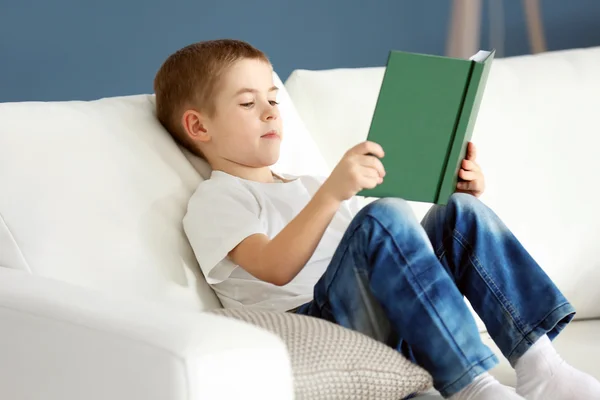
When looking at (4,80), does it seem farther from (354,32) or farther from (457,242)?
(457,242)

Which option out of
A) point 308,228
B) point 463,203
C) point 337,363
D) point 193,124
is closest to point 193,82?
point 193,124

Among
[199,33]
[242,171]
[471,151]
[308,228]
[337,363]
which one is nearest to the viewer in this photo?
[337,363]

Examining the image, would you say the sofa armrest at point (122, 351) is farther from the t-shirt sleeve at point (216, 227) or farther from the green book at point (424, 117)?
the green book at point (424, 117)

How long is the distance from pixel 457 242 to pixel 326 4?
1313mm

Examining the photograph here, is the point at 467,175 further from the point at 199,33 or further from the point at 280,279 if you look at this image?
the point at 199,33

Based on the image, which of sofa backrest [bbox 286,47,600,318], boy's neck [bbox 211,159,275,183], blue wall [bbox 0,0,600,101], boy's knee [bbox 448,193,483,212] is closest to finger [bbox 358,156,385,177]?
boy's knee [bbox 448,193,483,212]

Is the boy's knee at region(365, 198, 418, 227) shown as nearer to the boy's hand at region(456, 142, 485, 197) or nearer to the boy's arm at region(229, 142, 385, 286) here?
the boy's arm at region(229, 142, 385, 286)

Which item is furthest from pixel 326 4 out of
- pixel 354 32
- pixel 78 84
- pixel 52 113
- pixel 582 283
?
pixel 52 113

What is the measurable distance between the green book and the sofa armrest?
0.47 meters

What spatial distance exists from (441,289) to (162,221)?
1.44 ft

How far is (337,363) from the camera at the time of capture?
1.15 metres

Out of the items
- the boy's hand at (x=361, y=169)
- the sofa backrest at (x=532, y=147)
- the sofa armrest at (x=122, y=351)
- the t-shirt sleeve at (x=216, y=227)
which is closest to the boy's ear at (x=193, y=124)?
the t-shirt sleeve at (x=216, y=227)

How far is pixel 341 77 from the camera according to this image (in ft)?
6.15

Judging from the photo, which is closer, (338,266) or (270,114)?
(338,266)
